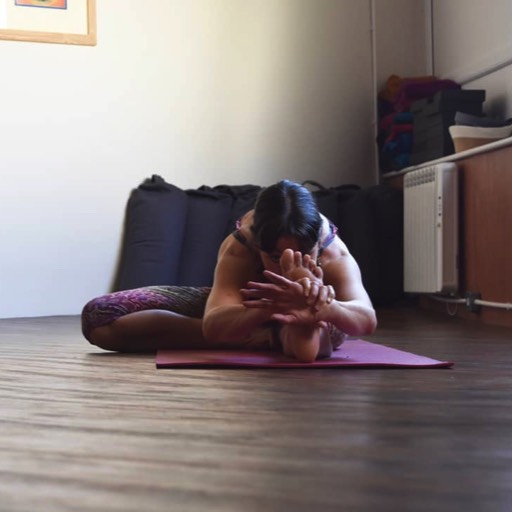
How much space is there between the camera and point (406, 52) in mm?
4723

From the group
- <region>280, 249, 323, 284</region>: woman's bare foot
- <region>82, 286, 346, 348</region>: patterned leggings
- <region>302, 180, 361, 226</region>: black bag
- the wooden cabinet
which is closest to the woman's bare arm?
<region>280, 249, 323, 284</region>: woman's bare foot

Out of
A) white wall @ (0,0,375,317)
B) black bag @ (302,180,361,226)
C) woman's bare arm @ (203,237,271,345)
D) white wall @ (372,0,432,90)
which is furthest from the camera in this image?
white wall @ (372,0,432,90)

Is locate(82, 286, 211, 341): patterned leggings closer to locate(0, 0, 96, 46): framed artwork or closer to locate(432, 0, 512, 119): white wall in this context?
locate(432, 0, 512, 119): white wall

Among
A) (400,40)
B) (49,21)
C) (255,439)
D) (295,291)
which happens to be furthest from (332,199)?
(255,439)

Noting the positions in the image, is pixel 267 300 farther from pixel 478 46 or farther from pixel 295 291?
pixel 478 46

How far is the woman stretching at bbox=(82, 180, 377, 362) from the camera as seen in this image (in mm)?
1786

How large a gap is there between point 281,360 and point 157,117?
261cm

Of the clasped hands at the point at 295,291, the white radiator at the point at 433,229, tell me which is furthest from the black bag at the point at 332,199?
the clasped hands at the point at 295,291

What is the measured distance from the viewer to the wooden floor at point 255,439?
849 mm

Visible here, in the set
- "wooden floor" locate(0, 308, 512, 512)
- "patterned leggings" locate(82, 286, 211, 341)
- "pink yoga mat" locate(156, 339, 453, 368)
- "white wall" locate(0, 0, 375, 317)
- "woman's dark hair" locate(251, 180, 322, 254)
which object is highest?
"white wall" locate(0, 0, 375, 317)

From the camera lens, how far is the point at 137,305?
7.52 feet

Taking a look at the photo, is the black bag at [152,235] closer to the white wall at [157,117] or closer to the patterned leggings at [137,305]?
the white wall at [157,117]

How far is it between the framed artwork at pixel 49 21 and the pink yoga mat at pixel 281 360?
2.48m

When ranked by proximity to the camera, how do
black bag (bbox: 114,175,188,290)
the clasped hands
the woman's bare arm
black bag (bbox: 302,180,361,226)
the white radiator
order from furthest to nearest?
black bag (bbox: 302,180,361,226)
black bag (bbox: 114,175,188,290)
the white radiator
the woman's bare arm
the clasped hands
